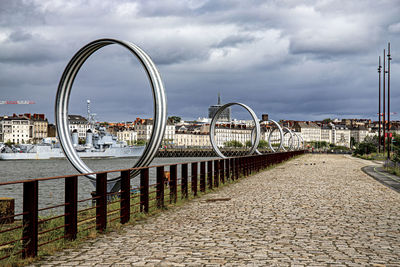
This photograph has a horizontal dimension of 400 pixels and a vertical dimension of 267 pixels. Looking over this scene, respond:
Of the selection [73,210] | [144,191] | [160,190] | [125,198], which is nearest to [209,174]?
[160,190]

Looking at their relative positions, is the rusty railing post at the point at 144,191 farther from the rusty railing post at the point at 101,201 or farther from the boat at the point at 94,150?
the boat at the point at 94,150

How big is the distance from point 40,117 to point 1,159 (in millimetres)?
90296

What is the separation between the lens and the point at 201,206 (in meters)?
11.1

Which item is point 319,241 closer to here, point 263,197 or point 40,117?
point 263,197

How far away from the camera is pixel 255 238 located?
7.05 metres

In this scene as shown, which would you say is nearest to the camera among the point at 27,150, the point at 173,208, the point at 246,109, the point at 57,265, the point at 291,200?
the point at 57,265

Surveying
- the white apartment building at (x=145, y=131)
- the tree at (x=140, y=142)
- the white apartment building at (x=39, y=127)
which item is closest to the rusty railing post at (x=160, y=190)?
the tree at (x=140, y=142)

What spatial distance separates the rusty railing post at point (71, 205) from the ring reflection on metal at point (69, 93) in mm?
3762

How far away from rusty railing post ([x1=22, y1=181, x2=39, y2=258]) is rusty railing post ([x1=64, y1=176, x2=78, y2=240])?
90 cm

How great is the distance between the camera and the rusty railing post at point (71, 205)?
6.62 meters

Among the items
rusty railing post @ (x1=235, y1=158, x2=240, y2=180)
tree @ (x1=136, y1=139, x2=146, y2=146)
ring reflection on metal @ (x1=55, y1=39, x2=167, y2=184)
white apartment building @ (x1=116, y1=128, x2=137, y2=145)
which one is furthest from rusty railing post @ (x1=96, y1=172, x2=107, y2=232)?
white apartment building @ (x1=116, y1=128, x2=137, y2=145)

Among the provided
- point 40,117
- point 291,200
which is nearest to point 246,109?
point 291,200

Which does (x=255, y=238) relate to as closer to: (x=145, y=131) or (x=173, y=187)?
(x=173, y=187)

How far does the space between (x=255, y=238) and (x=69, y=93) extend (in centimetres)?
792
